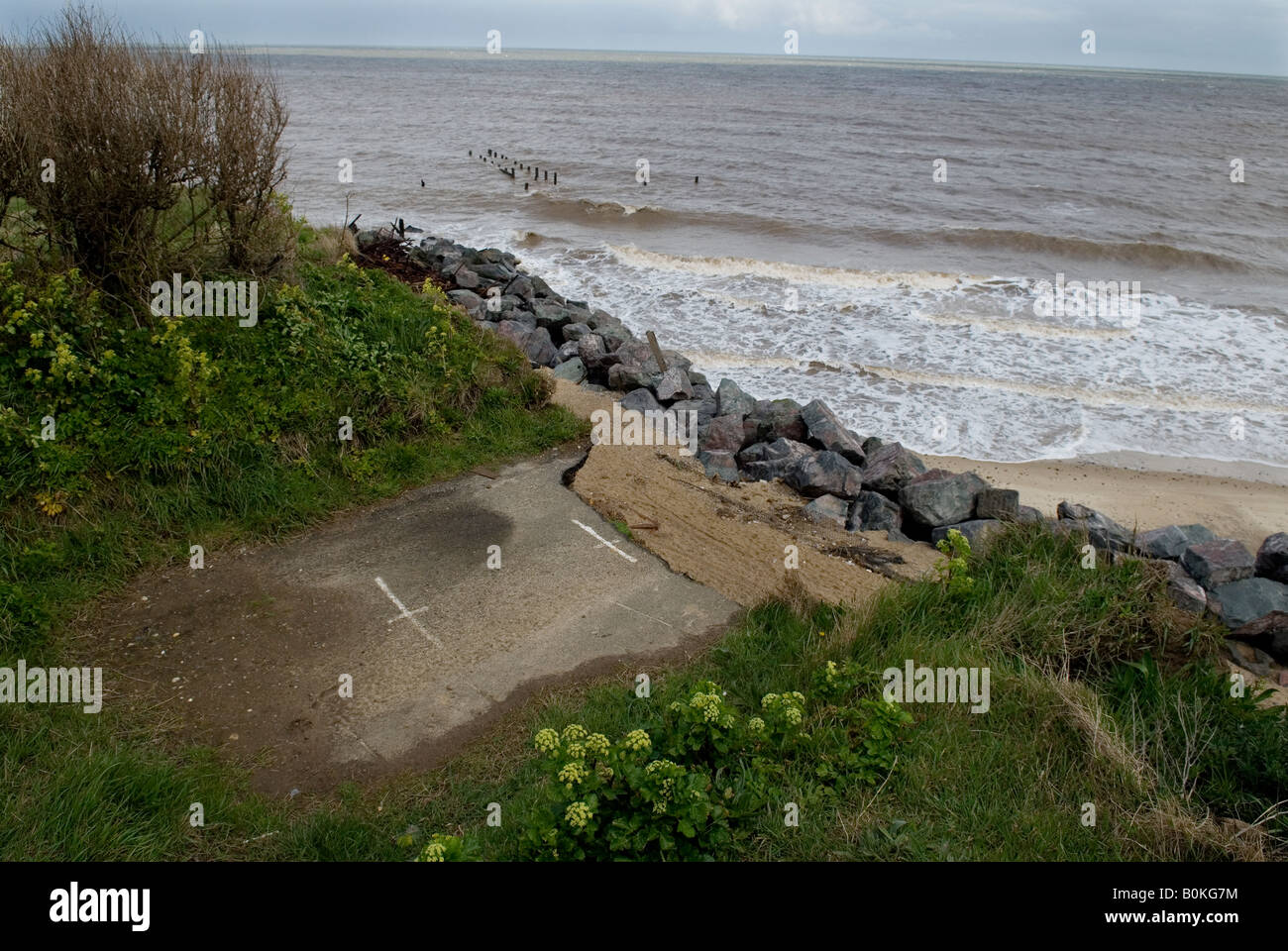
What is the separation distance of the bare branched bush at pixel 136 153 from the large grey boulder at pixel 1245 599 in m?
9.95

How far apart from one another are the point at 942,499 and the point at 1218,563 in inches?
106

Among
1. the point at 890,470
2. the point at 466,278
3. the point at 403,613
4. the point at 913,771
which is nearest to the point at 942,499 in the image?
the point at 890,470

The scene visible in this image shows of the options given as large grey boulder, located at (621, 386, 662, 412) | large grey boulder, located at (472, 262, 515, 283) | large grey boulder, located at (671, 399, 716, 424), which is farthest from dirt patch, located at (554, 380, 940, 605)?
large grey boulder, located at (472, 262, 515, 283)

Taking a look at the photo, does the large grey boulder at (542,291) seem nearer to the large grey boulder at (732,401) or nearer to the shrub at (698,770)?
the large grey boulder at (732,401)

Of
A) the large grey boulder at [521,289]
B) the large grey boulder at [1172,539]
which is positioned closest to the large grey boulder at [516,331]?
the large grey boulder at [521,289]

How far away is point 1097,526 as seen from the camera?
935cm

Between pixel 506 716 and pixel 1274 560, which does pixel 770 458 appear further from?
pixel 506 716

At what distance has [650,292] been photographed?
1866 cm

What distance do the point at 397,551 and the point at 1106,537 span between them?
6729 mm

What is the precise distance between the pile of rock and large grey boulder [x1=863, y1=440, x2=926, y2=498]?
13mm

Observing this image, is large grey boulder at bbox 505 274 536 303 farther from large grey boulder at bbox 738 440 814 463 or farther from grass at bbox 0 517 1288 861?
grass at bbox 0 517 1288 861

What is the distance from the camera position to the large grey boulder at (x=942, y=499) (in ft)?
28.6

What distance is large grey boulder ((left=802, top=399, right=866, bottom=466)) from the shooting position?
33.5 feet

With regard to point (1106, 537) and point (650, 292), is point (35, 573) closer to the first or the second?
point (1106, 537)
